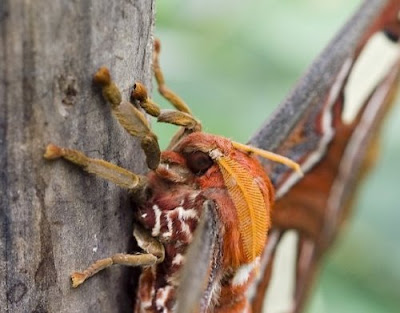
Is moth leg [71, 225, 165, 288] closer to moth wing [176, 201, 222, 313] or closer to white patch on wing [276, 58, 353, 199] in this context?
moth wing [176, 201, 222, 313]

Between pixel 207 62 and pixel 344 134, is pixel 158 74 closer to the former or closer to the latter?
pixel 344 134

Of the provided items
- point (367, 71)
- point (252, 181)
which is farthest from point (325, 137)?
point (252, 181)

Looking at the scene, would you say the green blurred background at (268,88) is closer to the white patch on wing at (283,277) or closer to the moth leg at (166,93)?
the white patch on wing at (283,277)

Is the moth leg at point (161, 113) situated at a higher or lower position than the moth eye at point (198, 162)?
higher

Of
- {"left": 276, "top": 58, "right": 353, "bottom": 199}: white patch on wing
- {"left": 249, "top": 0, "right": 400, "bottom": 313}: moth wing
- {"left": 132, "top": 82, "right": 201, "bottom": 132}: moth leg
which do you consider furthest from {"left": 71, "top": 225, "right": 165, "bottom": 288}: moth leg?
{"left": 276, "top": 58, "right": 353, "bottom": 199}: white patch on wing

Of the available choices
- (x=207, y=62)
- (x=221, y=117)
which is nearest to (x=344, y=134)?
(x=221, y=117)

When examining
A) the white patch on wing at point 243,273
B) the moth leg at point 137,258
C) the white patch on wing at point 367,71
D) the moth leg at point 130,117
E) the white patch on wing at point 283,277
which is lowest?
the white patch on wing at point 283,277

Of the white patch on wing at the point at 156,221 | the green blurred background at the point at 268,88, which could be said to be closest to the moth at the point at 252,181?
the white patch on wing at the point at 156,221
